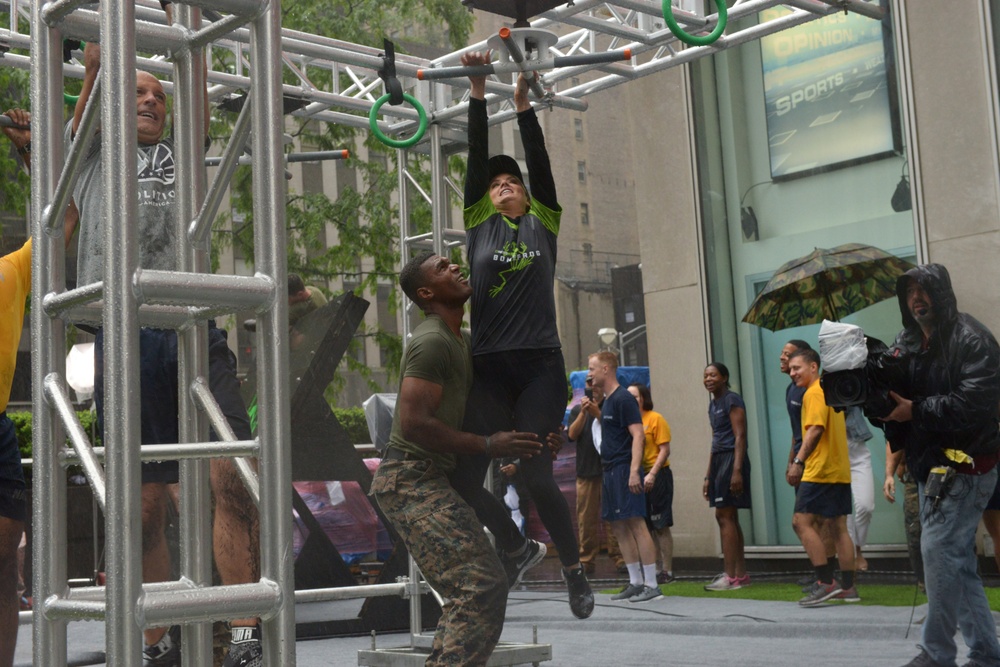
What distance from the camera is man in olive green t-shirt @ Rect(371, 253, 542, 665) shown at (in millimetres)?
4570

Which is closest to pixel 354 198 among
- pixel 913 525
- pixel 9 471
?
pixel 913 525

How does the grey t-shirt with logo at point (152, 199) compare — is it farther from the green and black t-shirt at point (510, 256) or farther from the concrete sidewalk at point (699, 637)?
the concrete sidewalk at point (699, 637)

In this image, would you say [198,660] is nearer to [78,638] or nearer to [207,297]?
[207,297]

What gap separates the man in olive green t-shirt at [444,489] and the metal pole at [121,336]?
1911 millimetres

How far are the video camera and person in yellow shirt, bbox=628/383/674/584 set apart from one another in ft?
17.9

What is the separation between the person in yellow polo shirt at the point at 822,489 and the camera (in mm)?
9211

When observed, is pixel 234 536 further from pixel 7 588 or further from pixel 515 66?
pixel 515 66

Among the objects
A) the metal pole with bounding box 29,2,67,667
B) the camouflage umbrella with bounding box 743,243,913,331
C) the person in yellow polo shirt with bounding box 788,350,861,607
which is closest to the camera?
the metal pole with bounding box 29,2,67,667

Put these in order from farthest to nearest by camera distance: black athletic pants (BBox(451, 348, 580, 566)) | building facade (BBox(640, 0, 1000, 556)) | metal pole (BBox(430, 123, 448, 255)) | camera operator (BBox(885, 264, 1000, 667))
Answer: building facade (BBox(640, 0, 1000, 556)) → metal pole (BBox(430, 123, 448, 255)) → camera operator (BBox(885, 264, 1000, 667)) → black athletic pants (BBox(451, 348, 580, 566))

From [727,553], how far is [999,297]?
3.19 metres

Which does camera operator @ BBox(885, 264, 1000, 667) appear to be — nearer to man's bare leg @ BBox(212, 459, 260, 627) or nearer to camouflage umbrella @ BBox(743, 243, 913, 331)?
man's bare leg @ BBox(212, 459, 260, 627)

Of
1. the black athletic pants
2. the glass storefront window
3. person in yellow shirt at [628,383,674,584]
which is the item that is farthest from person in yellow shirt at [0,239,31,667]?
the glass storefront window

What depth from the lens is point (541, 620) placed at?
392 inches

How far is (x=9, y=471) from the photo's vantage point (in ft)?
13.8
